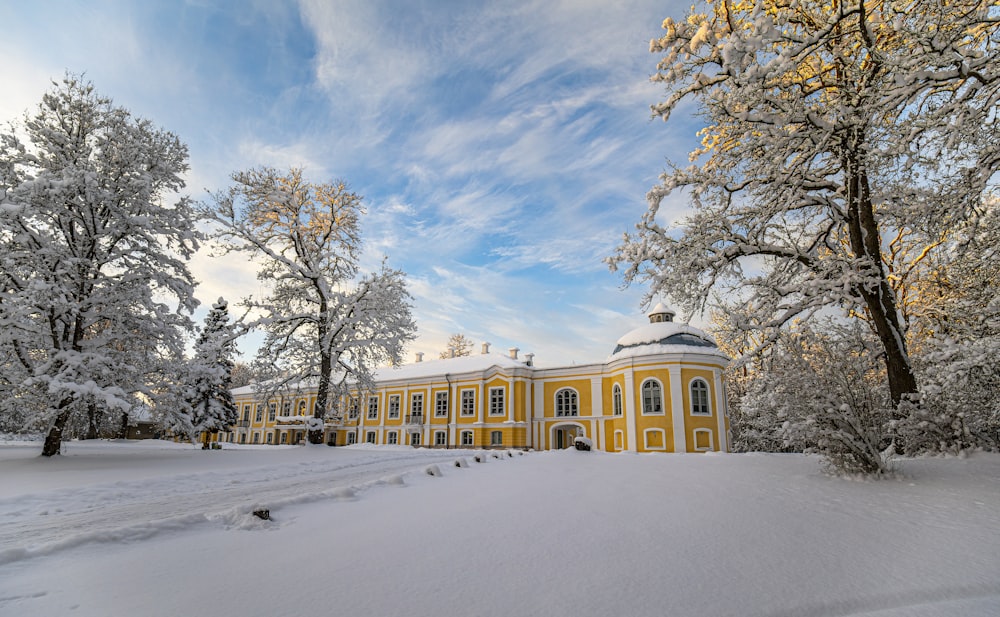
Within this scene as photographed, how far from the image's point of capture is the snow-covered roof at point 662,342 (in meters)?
29.8

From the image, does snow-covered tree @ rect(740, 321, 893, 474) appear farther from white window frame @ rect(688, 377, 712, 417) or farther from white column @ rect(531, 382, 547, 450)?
white column @ rect(531, 382, 547, 450)

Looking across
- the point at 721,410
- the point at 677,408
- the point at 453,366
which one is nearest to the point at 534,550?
the point at 677,408

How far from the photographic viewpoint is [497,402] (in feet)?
120

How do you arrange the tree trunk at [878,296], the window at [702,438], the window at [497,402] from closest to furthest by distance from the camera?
the tree trunk at [878,296] → the window at [702,438] → the window at [497,402]

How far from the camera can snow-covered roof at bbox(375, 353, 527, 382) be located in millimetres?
37469

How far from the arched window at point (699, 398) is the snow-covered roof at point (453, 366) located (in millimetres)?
12095

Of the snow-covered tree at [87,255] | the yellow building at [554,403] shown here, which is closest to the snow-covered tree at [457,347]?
the yellow building at [554,403]

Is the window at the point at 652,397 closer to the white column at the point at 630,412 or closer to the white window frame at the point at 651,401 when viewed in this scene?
the white window frame at the point at 651,401

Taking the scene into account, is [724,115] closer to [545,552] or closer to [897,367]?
[897,367]

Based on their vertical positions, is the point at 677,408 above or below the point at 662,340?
below

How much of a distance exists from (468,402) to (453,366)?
4.20 m

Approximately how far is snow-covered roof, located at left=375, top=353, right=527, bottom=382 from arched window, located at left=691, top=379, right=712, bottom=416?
476 inches

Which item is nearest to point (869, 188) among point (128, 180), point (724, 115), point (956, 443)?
point (724, 115)

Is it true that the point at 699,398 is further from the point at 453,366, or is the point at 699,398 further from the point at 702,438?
the point at 453,366
